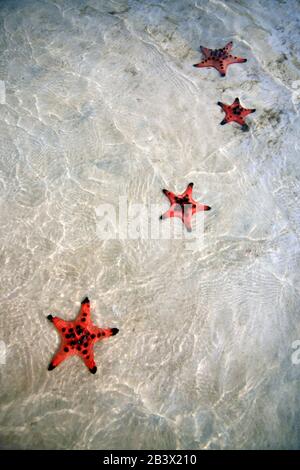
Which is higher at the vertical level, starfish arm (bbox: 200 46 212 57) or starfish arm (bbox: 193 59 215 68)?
starfish arm (bbox: 200 46 212 57)

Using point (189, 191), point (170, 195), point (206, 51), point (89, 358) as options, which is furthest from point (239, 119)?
point (89, 358)

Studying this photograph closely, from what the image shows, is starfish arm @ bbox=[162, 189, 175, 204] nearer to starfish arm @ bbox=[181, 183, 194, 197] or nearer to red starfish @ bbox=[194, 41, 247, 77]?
starfish arm @ bbox=[181, 183, 194, 197]

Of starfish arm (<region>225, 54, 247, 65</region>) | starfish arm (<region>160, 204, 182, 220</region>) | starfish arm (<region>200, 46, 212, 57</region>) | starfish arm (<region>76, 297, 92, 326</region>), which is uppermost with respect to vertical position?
starfish arm (<region>200, 46, 212, 57</region>)

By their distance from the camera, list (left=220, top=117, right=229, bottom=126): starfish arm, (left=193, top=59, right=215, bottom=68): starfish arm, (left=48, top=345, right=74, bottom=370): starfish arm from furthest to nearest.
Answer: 1. (left=193, top=59, right=215, bottom=68): starfish arm
2. (left=220, top=117, right=229, bottom=126): starfish arm
3. (left=48, top=345, right=74, bottom=370): starfish arm

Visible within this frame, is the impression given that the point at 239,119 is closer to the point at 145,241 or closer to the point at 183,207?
the point at 183,207

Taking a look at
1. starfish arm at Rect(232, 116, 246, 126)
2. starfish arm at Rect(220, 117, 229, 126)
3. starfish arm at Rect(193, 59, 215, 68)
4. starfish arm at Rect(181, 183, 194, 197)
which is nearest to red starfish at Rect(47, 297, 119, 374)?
starfish arm at Rect(181, 183, 194, 197)

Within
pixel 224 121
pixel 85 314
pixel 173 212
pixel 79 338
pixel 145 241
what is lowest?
pixel 79 338

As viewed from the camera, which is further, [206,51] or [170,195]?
[206,51]
